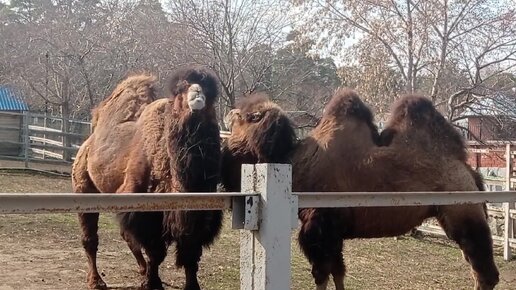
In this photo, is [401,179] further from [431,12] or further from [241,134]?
[431,12]

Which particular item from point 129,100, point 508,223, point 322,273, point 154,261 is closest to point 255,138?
point 322,273

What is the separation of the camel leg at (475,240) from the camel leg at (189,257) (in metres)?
2.22

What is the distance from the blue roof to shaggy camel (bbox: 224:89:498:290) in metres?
26.1

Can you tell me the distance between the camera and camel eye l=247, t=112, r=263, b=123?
20.9ft

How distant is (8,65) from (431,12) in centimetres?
2246

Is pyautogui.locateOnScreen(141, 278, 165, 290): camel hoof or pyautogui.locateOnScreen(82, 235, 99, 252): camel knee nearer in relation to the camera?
pyautogui.locateOnScreen(141, 278, 165, 290): camel hoof

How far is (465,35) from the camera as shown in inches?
559

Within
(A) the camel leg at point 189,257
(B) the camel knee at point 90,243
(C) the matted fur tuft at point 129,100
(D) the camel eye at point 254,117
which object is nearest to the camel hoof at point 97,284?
(B) the camel knee at point 90,243

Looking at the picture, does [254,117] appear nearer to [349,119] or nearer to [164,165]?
[349,119]

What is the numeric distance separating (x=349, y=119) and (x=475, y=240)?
1538mm

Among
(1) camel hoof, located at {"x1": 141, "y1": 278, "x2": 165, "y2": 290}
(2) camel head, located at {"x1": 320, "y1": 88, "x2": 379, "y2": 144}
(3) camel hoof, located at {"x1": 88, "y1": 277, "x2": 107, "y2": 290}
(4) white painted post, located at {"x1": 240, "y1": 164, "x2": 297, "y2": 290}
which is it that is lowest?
(3) camel hoof, located at {"x1": 88, "y1": 277, "x2": 107, "y2": 290}

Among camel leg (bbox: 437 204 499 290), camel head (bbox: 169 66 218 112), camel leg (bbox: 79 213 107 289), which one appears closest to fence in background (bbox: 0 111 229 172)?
camel leg (bbox: 79 213 107 289)

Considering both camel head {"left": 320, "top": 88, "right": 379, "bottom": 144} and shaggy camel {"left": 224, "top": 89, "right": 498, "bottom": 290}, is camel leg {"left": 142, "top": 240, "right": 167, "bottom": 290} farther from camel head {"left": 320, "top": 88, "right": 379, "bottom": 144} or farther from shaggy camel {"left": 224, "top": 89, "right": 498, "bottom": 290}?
camel head {"left": 320, "top": 88, "right": 379, "bottom": 144}

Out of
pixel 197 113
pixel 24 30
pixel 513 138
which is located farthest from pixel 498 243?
pixel 24 30
